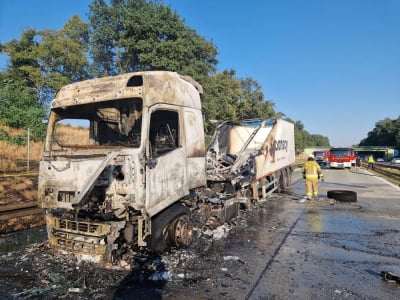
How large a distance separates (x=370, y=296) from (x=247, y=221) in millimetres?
4047

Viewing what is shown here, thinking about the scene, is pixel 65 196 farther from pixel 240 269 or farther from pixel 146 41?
pixel 146 41

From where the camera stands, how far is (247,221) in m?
7.58

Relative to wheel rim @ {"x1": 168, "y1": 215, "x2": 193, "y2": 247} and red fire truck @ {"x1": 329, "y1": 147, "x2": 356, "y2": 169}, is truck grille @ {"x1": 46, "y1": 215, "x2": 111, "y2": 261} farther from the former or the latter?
red fire truck @ {"x1": 329, "y1": 147, "x2": 356, "y2": 169}

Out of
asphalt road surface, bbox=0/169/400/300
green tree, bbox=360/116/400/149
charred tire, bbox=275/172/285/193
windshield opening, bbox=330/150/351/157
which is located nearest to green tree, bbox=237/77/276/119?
windshield opening, bbox=330/150/351/157

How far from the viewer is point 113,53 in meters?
30.6

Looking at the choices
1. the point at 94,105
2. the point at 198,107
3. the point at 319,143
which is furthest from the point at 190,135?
the point at 319,143

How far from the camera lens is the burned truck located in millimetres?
4121

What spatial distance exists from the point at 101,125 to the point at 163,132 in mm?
1140

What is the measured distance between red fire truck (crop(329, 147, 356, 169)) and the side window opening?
24.2 meters

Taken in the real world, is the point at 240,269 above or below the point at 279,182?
below

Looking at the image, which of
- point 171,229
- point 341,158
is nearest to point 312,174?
point 171,229

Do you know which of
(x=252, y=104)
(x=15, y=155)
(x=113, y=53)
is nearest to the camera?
(x=15, y=155)

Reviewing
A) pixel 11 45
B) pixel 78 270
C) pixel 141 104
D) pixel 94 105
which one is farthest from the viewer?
pixel 11 45

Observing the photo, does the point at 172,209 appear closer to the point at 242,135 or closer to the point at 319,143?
the point at 242,135
